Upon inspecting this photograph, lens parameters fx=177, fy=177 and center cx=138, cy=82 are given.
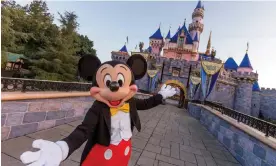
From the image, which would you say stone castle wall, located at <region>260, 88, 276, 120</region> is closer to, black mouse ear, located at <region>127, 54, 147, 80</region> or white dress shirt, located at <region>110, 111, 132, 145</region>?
black mouse ear, located at <region>127, 54, 147, 80</region>

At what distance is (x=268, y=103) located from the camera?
95.0 feet

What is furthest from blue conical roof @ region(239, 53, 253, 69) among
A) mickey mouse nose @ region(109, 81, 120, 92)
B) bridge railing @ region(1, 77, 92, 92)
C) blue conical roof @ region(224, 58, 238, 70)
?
mickey mouse nose @ region(109, 81, 120, 92)

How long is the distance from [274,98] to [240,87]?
27.0ft

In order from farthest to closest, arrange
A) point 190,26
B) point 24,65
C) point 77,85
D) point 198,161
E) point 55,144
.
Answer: point 190,26 → point 24,65 → point 77,85 → point 198,161 → point 55,144

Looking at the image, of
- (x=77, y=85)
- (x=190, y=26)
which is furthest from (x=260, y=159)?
(x=190, y=26)

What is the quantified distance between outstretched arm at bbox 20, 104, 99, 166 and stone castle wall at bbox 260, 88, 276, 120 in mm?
34250

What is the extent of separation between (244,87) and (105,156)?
2781 cm

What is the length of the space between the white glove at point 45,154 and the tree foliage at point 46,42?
510 inches

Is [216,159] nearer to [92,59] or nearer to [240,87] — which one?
[92,59]

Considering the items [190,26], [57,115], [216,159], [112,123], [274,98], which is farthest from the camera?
[190,26]

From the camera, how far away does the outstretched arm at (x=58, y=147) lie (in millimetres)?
1296

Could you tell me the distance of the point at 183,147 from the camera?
520cm

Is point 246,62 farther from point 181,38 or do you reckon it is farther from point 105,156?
point 105,156

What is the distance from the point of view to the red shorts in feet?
6.44
